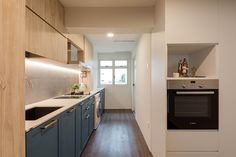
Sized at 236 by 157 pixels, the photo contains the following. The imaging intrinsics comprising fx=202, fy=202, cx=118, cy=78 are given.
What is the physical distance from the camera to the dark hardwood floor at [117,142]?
11.7 ft

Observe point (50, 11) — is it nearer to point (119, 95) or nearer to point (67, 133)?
point (67, 133)

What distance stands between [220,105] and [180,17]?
1.19 meters

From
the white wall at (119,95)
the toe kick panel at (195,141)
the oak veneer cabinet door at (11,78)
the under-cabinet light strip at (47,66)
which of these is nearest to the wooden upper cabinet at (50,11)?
the under-cabinet light strip at (47,66)

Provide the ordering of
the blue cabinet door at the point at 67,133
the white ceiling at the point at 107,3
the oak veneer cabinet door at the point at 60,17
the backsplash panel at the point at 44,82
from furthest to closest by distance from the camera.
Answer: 1. the white ceiling at the point at 107,3
2. the oak veneer cabinet door at the point at 60,17
3. the backsplash panel at the point at 44,82
4. the blue cabinet door at the point at 67,133

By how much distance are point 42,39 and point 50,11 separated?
0.48m

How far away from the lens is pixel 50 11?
262cm

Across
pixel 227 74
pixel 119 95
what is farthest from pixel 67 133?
pixel 119 95

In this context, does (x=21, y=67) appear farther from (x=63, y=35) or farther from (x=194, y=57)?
(x=194, y=57)

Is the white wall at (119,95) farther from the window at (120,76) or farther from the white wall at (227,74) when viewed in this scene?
the white wall at (227,74)

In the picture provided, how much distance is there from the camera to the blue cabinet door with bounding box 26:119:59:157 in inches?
59.2

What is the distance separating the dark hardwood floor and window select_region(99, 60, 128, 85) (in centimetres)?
334

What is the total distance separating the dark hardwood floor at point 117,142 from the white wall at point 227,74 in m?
1.40

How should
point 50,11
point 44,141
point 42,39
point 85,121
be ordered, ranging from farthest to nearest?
1. point 85,121
2. point 50,11
3. point 42,39
4. point 44,141

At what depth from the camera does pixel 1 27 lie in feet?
2.97
